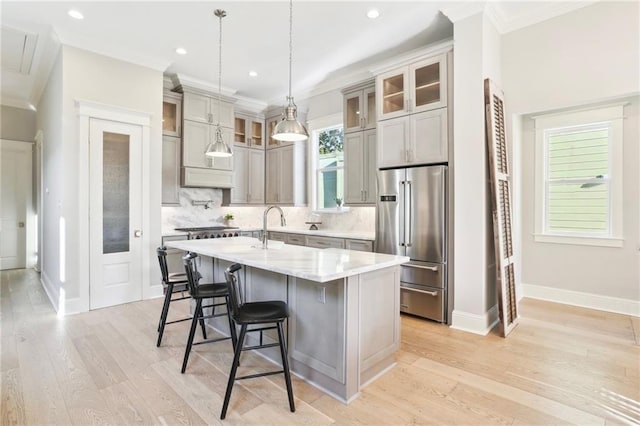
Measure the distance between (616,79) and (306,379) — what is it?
165 inches

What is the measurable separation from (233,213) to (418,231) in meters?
3.82

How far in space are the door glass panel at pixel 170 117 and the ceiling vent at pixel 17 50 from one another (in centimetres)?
165

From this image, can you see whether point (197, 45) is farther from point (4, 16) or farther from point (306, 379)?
point (306, 379)

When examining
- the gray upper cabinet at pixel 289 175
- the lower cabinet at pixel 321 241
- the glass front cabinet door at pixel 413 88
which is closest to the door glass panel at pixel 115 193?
the lower cabinet at pixel 321 241

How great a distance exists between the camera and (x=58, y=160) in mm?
4168

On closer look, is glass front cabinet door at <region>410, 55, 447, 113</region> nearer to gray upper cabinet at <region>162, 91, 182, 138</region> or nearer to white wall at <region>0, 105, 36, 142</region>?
gray upper cabinet at <region>162, 91, 182, 138</region>

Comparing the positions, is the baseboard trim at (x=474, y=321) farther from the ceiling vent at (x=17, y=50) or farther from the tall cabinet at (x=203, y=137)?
the ceiling vent at (x=17, y=50)

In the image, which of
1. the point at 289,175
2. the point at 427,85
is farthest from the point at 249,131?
the point at 427,85

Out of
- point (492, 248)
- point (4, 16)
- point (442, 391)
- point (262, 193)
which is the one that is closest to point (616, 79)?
point (492, 248)

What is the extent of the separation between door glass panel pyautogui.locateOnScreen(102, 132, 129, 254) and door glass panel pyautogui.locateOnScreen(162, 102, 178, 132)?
0.95 meters

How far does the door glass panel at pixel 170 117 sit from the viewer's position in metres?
5.24

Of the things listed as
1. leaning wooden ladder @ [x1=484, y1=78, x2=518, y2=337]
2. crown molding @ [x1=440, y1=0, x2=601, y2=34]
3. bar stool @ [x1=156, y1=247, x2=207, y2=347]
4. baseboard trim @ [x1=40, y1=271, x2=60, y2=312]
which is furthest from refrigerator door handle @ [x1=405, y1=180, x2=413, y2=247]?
baseboard trim @ [x1=40, y1=271, x2=60, y2=312]

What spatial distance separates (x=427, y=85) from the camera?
3.81m

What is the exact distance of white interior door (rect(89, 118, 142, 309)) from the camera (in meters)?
4.15
